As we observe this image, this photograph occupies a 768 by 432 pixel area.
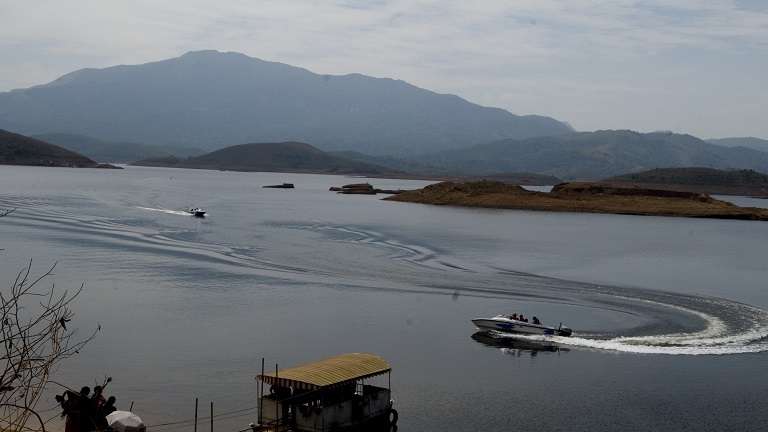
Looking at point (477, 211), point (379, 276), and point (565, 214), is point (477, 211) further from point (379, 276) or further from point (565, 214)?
point (379, 276)

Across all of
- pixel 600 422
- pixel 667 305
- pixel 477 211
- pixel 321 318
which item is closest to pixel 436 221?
pixel 477 211

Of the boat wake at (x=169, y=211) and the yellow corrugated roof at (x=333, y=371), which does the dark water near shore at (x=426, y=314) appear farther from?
the boat wake at (x=169, y=211)

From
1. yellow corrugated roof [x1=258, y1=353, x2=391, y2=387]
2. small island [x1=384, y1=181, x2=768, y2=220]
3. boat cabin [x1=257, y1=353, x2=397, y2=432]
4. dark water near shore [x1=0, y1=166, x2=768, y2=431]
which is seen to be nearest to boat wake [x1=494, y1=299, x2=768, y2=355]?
dark water near shore [x1=0, y1=166, x2=768, y2=431]

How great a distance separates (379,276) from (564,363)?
69.7 ft

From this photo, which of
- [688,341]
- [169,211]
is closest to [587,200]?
[169,211]

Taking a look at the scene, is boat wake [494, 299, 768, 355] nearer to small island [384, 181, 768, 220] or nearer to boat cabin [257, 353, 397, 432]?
boat cabin [257, 353, 397, 432]

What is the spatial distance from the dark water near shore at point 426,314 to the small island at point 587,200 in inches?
1897

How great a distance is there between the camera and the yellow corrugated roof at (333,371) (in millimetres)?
25109

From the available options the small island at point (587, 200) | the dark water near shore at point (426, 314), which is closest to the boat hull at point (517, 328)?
the dark water near shore at point (426, 314)

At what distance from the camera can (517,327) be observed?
39625 mm

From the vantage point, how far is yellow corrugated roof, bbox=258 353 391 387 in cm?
2511

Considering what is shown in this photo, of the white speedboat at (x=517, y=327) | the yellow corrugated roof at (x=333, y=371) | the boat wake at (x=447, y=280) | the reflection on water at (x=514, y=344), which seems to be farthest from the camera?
the boat wake at (x=447, y=280)

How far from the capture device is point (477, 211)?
12862 cm

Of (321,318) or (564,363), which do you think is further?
(321,318)
